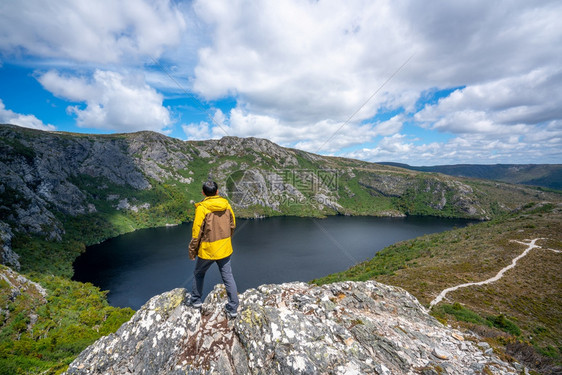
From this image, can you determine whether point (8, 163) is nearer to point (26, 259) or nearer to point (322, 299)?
point (26, 259)

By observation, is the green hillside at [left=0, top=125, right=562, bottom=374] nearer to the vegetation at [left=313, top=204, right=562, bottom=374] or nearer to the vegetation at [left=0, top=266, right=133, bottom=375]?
the vegetation at [left=0, top=266, right=133, bottom=375]

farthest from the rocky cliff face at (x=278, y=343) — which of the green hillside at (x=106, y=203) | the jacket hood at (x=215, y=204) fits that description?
the green hillside at (x=106, y=203)

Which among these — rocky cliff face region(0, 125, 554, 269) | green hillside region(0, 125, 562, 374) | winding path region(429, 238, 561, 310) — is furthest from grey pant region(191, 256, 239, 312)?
rocky cliff face region(0, 125, 554, 269)

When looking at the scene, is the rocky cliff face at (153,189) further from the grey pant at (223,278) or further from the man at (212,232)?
the man at (212,232)

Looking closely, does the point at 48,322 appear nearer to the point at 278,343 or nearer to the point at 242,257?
the point at 242,257

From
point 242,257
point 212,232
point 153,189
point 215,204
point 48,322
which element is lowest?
point 242,257

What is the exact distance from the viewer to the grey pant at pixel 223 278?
7.16 metres

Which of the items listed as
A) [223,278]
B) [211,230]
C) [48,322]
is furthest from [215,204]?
[48,322]

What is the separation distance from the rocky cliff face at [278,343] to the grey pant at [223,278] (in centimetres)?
53

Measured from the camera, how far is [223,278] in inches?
273

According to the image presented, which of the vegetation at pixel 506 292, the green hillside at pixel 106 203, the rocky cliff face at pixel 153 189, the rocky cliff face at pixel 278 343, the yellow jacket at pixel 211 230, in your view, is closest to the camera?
the rocky cliff face at pixel 278 343

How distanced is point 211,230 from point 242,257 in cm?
6916

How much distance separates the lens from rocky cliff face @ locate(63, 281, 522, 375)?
6.25m

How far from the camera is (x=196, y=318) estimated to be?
314 inches
